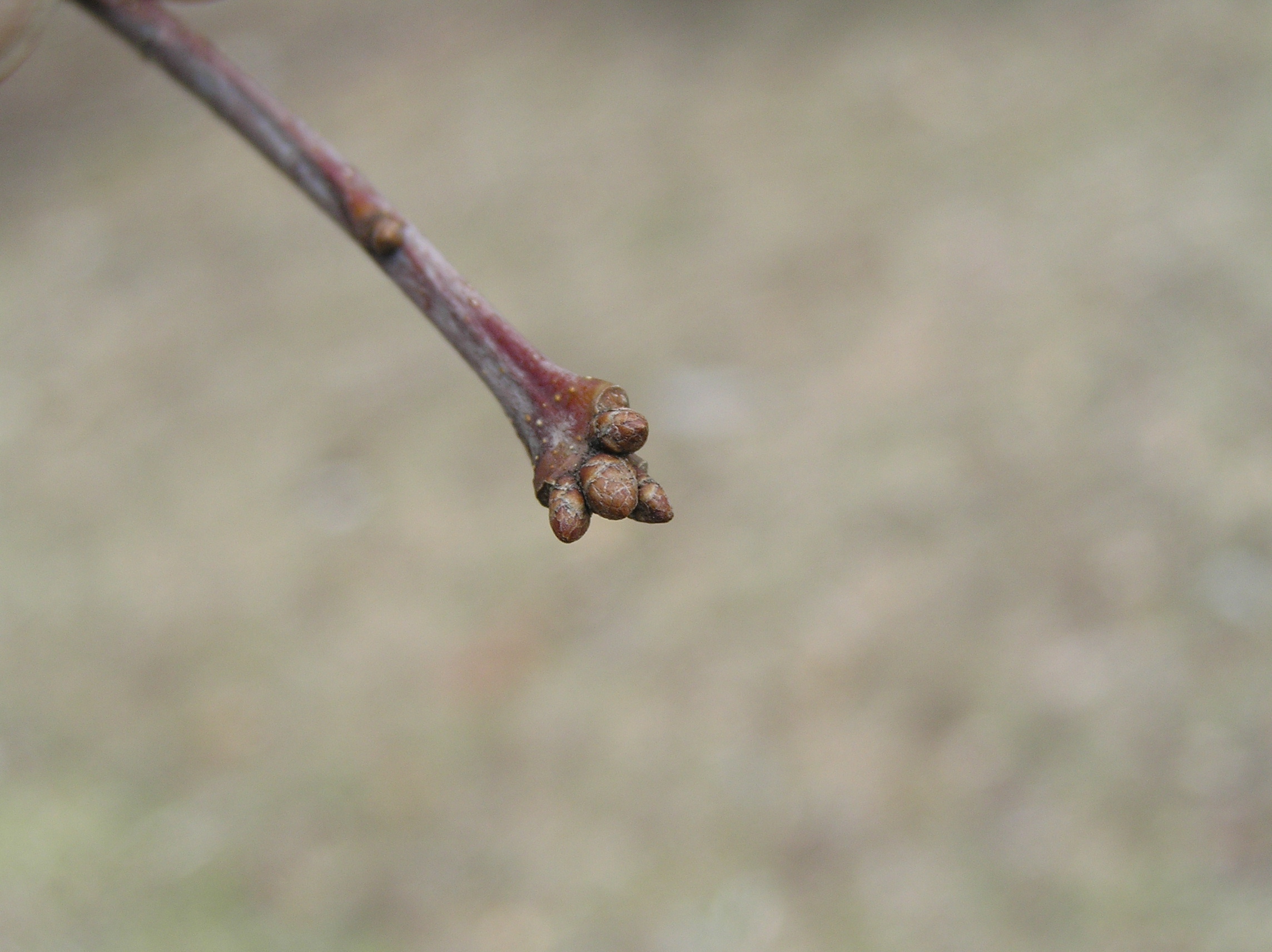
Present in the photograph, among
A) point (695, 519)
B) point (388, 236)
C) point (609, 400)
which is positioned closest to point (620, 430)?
point (609, 400)

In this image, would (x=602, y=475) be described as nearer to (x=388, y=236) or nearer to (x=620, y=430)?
(x=620, y=430)

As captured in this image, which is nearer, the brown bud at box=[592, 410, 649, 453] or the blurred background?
the brown bud at box=[592, 410, 649, 453]

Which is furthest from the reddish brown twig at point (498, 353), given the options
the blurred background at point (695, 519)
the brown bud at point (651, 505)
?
the blurred background at point (695, 519)

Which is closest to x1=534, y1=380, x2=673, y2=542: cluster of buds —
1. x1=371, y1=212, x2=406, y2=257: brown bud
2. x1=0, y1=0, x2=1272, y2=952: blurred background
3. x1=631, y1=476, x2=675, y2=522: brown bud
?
x1=631, y1=476, x2=675, y2=522: brown bud

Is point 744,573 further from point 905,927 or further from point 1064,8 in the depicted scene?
point 1064,8

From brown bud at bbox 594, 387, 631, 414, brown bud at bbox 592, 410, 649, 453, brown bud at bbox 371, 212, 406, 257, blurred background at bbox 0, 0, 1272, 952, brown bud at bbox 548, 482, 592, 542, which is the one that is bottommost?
brown bud at bbox 548, 482, 592, 542

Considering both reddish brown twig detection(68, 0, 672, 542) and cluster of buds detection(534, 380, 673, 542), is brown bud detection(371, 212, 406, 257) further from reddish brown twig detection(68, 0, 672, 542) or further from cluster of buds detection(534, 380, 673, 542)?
cluster of buds detection(534, 380, 673, 542)

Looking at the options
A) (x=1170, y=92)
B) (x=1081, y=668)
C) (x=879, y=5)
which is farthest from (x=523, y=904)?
(x=879, y=5)

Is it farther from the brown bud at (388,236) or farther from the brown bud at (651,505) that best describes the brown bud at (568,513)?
the brown bud at (388,236)
